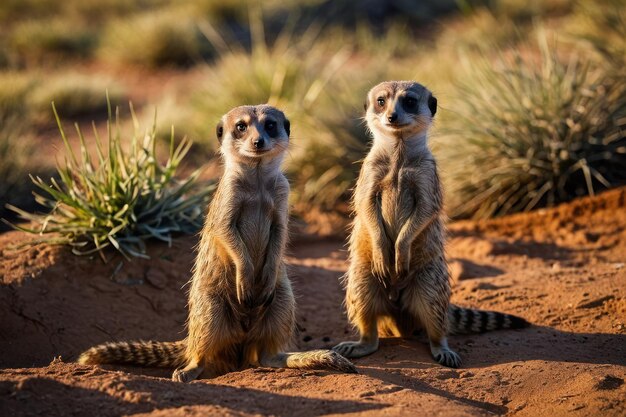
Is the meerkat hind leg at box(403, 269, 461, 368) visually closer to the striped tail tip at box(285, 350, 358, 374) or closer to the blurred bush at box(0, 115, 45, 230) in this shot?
the striped tail tip at box(285, 350, 358, 374)

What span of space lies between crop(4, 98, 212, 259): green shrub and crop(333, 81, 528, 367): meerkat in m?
1.75

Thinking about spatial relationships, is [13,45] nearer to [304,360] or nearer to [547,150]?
[547,150]

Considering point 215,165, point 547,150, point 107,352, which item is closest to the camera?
point 107,352

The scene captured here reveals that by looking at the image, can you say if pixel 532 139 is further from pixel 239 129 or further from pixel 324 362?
pixel 324 362

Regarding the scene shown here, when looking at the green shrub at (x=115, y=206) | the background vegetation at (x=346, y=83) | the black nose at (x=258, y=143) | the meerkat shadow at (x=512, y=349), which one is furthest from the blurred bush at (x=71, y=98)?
the meerkat shadow at (x=512, y=349)

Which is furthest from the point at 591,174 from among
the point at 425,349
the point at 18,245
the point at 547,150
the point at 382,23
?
the point at 382,23

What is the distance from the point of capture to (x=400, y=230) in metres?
4.68

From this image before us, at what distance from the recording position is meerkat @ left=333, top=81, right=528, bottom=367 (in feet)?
15.2

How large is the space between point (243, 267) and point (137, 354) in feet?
3.00

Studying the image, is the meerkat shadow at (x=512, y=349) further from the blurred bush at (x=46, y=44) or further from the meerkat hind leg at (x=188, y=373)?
the blurred bush at (x=46, y=44)

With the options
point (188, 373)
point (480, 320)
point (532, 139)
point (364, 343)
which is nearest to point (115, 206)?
point (188, 373)

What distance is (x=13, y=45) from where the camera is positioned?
1448cm

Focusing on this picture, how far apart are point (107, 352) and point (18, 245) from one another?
1476 millimetres

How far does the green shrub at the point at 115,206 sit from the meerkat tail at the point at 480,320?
2258 millimetres
